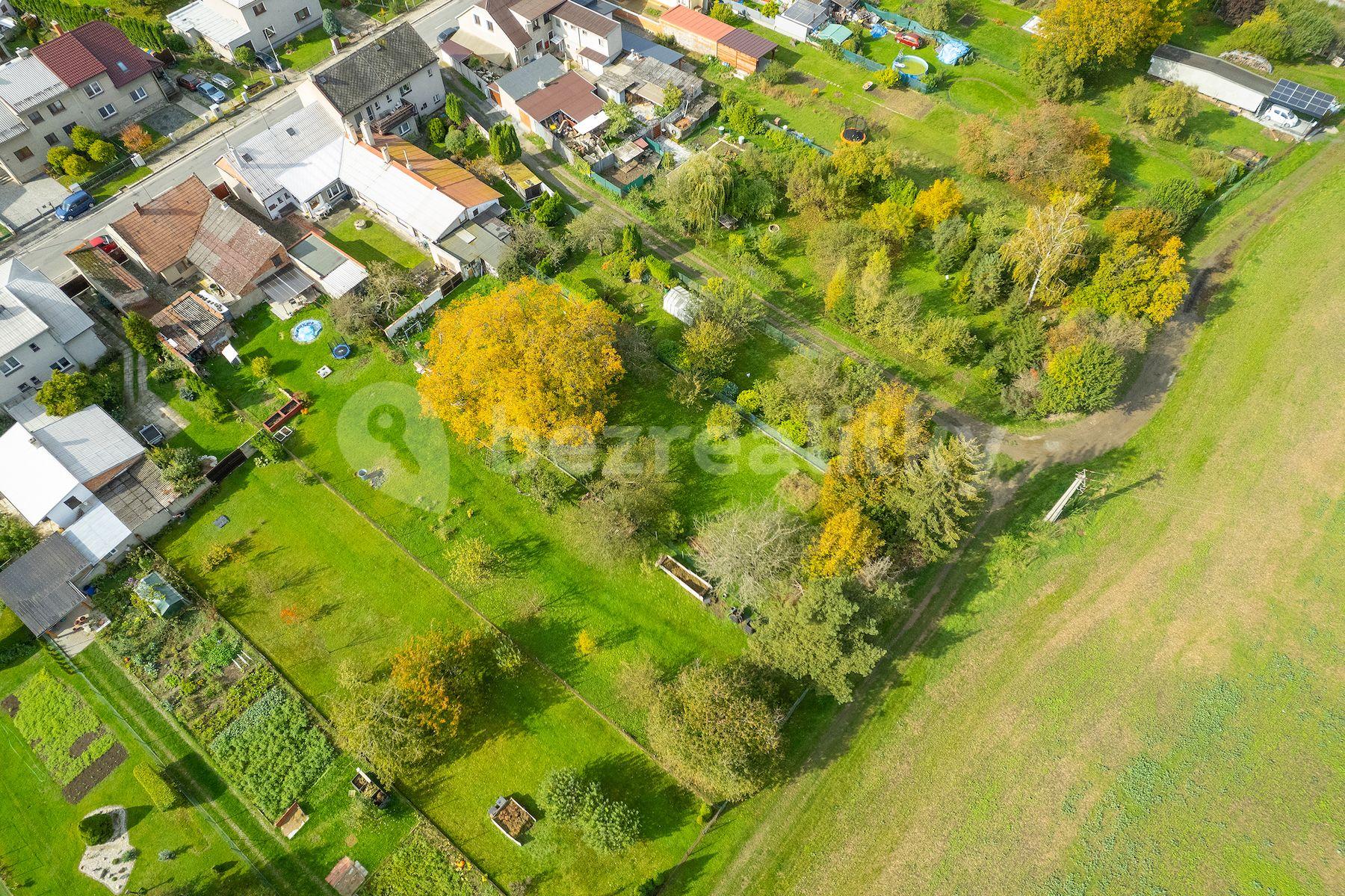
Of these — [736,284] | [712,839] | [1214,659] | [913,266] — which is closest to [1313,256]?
[913,266]

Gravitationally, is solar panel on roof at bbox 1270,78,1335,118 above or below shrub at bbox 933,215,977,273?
above

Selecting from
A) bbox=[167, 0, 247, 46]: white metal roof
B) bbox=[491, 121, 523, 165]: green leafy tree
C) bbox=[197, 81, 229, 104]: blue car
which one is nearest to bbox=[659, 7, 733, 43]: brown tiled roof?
bbox=[491, 121, 523, 165]: green leafy tree

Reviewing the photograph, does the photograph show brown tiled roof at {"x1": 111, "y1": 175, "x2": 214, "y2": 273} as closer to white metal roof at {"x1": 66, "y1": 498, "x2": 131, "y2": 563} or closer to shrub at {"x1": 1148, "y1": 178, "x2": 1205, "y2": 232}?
white metal roof at {"x1": 66, "y1": 498, "x2": 131, "y2": 563}

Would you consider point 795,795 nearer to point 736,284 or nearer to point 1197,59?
point 736,284

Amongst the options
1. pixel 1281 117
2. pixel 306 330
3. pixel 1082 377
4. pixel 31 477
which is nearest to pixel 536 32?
pixel 306 330

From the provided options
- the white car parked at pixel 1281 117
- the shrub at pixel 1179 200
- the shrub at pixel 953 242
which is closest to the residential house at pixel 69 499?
the shrub at pixel 953 242
